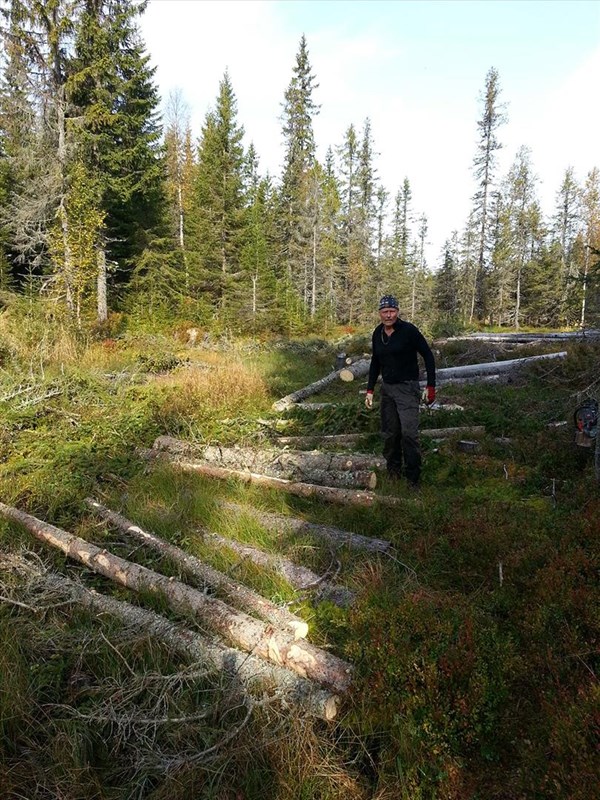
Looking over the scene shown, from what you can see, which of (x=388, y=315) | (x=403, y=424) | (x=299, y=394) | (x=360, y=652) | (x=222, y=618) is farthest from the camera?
(x=299, y=394)

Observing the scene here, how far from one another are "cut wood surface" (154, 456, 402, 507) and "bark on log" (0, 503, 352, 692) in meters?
2.02

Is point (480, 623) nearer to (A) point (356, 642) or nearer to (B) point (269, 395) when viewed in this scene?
(A) point (356, 642)

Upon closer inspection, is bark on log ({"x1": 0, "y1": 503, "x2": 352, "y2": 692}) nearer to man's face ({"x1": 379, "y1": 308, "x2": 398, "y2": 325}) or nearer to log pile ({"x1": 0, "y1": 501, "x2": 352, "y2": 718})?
log pile ({"x1": 0, "y1": 501, "x2": 352, "y2": 718})

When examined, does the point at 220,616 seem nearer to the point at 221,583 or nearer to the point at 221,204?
the point at 221,583

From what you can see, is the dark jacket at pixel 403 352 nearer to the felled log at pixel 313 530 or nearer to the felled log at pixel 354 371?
the felled log at pixel 313 530

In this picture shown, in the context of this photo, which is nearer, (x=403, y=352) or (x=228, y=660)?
(x=228, y=660)

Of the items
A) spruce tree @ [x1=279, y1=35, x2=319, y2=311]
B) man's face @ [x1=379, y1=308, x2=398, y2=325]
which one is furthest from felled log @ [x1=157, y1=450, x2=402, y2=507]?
spruce tree @ [x1=279, y1=35, x2=319, y2=311]

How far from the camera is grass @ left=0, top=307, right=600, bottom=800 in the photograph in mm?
2506

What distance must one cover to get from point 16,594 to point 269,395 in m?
7.39

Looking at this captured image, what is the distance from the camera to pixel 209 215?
2794cm

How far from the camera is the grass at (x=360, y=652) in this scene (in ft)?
8.22

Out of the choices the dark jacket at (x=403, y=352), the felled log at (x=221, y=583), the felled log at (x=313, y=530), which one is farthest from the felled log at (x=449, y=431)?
the felled log at (x=221, y=583)

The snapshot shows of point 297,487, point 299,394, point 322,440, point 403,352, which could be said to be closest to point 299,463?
point 297,487

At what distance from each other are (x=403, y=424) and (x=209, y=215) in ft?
83.0
